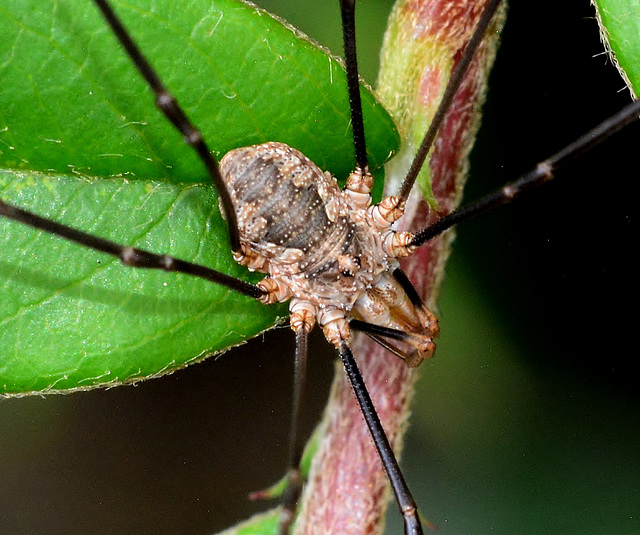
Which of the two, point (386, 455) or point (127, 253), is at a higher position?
point (127, 253)

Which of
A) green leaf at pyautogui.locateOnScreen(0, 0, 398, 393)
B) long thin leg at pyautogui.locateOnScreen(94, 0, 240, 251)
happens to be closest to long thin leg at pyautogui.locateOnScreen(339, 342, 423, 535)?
green leaf at pyautogui.locateOnScreen(0, 0, 398, 393)

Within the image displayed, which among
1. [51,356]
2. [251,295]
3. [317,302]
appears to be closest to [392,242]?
[317,302]

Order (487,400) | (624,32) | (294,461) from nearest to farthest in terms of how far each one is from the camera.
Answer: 1. (624,32)
2. (294,461)
3. (487,400)

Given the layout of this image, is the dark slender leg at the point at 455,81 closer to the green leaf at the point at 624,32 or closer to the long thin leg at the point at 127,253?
the green leaf at the point at 624,32

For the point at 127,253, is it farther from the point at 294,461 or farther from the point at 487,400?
the point at 487,400

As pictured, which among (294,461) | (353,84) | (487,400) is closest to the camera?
(353,84)

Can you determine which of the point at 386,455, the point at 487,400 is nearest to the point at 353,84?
the point at 386,455
